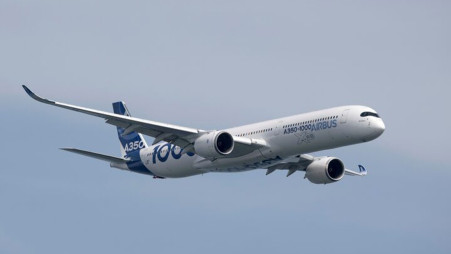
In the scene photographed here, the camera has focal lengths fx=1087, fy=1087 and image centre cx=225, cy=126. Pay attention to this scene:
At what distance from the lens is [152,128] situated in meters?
80.9

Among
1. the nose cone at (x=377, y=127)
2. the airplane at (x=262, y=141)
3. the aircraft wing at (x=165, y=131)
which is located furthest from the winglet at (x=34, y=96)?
the nose cone at (x=377, y=127)

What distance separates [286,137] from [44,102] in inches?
692

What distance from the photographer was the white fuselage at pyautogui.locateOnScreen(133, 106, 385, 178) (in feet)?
253

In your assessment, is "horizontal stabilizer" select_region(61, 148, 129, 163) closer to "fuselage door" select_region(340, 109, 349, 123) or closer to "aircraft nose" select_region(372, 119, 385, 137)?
"fuselage door" select_region(340, 109, 349, 123)

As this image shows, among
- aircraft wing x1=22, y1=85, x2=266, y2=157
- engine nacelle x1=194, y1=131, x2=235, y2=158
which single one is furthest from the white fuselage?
engine nacelle x1=194, y1=131, x2=235, y2=158

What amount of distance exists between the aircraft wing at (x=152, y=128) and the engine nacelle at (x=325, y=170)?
1083 centimetres

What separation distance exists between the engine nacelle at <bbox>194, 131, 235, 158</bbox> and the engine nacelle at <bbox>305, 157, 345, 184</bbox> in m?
10.0

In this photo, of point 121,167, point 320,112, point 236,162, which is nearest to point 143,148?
point 121,167

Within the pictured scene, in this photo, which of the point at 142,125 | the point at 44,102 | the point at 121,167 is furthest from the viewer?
the point at 121,167

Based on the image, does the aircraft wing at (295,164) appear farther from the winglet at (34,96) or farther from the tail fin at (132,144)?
the winglet at (34,96)

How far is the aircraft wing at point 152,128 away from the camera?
3073 inches

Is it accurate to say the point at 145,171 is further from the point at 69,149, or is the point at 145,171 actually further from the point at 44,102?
the point at 44,102

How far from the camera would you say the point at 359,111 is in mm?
77500

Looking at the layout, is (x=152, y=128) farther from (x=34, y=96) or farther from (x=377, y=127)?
(x=377, y=127)
